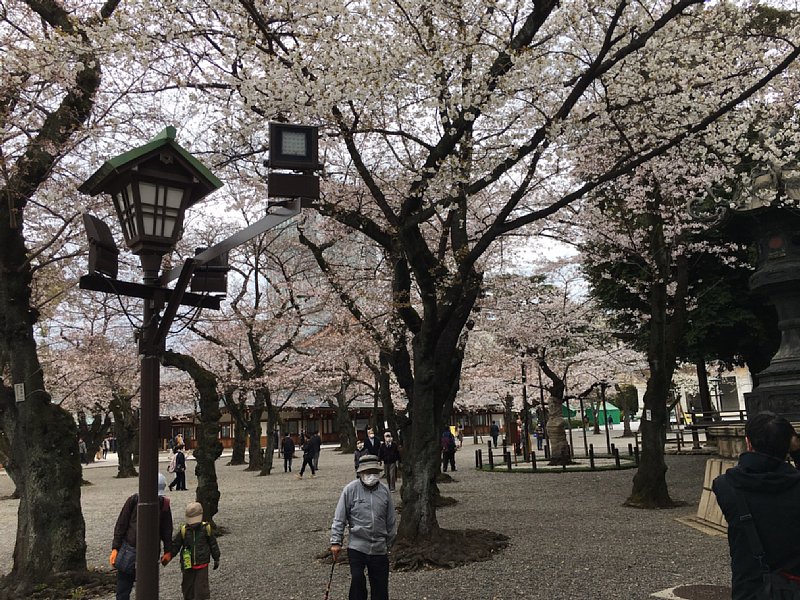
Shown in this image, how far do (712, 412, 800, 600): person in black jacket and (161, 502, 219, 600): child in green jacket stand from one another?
5070 millimetres

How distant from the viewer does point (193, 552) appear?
21.2 ft

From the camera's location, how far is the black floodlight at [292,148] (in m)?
5.04

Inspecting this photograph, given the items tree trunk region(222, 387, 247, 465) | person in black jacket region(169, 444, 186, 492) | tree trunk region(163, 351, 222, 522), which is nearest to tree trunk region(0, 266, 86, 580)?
tree trunk region(163, 351, 222, 522)

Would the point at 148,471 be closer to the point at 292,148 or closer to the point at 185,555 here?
the point at 185,555

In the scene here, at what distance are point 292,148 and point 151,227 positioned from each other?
1.30 meters

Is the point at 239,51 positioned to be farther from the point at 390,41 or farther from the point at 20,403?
the point at 20,403

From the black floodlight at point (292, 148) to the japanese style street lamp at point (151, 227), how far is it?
55 cm

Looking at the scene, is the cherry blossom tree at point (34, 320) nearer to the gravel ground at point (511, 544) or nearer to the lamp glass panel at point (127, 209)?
the gravel ground at point (511, 544)

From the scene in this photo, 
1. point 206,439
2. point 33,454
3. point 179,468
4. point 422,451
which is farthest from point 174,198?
point 179,468

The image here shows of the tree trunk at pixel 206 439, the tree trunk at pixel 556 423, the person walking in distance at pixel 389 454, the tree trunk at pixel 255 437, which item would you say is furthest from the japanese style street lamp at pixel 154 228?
the tree trunk at pixel 255 437

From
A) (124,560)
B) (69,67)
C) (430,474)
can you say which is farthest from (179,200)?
(430,474)

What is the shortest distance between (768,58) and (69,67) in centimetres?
1041

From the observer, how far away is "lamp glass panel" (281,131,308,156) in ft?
16.7

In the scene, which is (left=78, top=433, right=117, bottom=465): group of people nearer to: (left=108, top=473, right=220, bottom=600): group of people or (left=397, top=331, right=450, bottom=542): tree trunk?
(left=397, top=331, right=450, bottom=542): tree trunk
